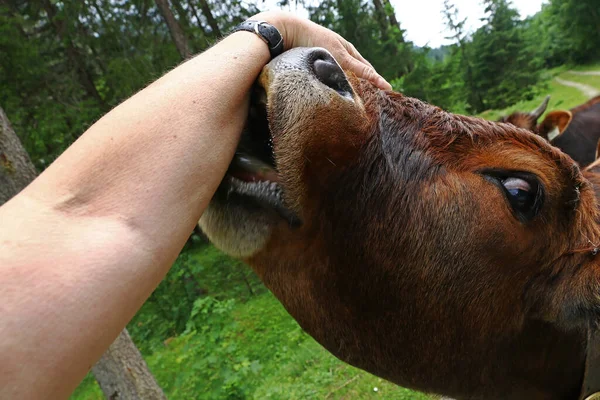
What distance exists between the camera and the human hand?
190cm

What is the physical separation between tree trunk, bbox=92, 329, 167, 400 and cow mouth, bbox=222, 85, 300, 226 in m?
4.34

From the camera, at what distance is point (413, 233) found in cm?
189

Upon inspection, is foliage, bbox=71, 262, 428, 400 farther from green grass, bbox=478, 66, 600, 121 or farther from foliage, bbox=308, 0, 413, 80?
green grass, bbox=478, 66, 600, 121

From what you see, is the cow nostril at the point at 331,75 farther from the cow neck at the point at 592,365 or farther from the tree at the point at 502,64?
the tree at the point at 502,64

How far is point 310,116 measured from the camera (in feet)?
5.06

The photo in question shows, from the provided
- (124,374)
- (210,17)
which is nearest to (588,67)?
(210,17)

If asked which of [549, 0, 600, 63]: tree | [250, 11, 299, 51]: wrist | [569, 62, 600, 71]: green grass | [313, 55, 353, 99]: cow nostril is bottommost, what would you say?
[569, 62, 600, 71]: green grass

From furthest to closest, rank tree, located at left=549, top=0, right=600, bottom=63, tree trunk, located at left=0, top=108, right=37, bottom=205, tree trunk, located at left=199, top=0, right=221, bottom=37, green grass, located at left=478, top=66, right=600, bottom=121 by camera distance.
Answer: tree, located at left=549, top=0, right=600, bottom=63
green grass, located at left=478, top=66, right=600, bottom=121
tree trunk, located at left=199, top=0, right=221, bottom=37
tree trunk, located at left=0, top=108, right=37, bottom=205

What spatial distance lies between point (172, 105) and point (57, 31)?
492 inches

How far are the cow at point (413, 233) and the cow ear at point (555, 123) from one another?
6.33 meters

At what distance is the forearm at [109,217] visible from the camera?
3.34 ft

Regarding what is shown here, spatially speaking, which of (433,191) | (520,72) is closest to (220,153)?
(433,191)

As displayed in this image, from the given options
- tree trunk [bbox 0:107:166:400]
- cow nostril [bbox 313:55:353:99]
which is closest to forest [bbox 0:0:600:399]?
tree trunk [bbox 0:107:166:400]

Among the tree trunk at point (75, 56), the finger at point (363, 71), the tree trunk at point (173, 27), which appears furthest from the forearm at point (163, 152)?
the tree trunk at point (75, 56)
